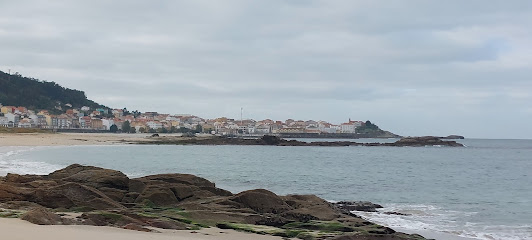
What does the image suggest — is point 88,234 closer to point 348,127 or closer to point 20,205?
point 20,205

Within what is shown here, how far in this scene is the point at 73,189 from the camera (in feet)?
40.8

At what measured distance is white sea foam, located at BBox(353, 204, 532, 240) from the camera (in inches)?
526

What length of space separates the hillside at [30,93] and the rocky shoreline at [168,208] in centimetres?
16598

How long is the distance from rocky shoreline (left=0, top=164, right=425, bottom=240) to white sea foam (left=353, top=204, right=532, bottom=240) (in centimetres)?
185

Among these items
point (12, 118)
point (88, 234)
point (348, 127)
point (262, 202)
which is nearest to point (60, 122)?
point (12, 118)

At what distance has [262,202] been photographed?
42.4 ft

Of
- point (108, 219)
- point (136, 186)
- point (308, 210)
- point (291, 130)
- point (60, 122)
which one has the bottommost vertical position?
point (308, 210)

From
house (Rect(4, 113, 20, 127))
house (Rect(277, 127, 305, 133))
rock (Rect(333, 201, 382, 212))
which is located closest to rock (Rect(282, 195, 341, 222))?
rock (Rect(333, 201, 382, 212))

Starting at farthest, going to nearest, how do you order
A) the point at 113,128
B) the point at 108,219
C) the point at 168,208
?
the point at 113,128, the point at 168,208, the point at 108,219

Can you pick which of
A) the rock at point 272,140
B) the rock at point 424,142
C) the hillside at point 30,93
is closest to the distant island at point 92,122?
the hillside at point 30,93

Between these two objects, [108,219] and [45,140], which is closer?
[108,219]

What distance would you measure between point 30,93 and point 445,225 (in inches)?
6960

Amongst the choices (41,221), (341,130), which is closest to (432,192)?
(41,221)

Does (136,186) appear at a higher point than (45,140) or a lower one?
lower
